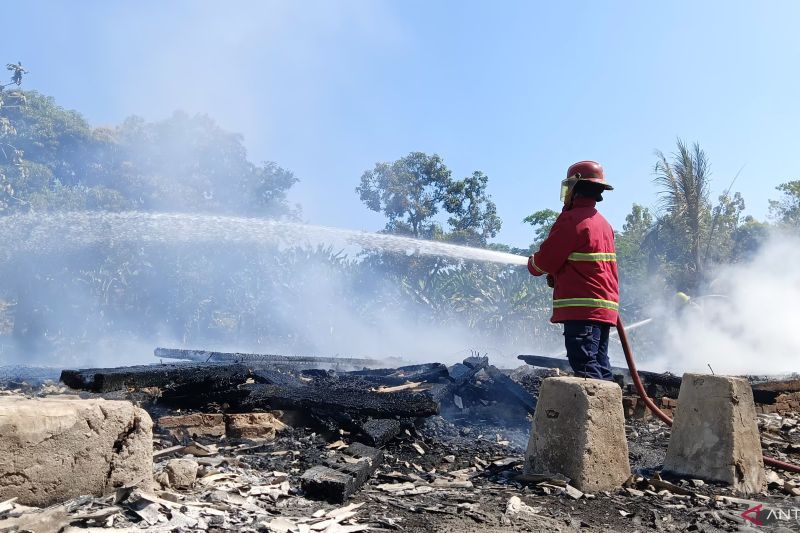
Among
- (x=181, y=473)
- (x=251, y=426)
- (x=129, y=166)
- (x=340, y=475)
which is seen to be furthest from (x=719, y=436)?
(x=129, y=166)

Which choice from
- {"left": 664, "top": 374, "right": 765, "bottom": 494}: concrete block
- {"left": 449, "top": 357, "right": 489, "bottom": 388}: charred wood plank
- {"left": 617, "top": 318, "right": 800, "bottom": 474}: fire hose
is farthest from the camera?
{"left": 449, "top": 357, "right": 489, "bottom": 388}: charred wood plank

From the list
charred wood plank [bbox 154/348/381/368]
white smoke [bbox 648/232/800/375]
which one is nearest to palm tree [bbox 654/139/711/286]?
white smoke [bbox 648/232/800/375]

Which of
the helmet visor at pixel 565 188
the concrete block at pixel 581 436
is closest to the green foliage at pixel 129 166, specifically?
the helmet visor at pixel 565 188

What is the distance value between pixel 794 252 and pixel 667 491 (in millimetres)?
24027

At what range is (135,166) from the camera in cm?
3020

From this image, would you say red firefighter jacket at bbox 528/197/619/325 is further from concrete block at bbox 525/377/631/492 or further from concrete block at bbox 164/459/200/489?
concrete block at bbox 164/459/200/489

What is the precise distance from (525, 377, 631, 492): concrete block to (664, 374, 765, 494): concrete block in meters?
0.61

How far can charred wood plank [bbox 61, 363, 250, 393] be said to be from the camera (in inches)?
258

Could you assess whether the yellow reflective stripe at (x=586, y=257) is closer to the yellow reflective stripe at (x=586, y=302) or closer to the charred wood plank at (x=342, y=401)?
the yellow reflective stripe at (x=586, y=302)

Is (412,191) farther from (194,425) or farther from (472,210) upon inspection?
(194,425)

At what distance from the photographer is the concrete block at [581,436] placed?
4250 mm

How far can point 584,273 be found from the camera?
5438mm

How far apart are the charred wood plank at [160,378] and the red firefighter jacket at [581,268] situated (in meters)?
3.66

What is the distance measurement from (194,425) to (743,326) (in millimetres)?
19213
